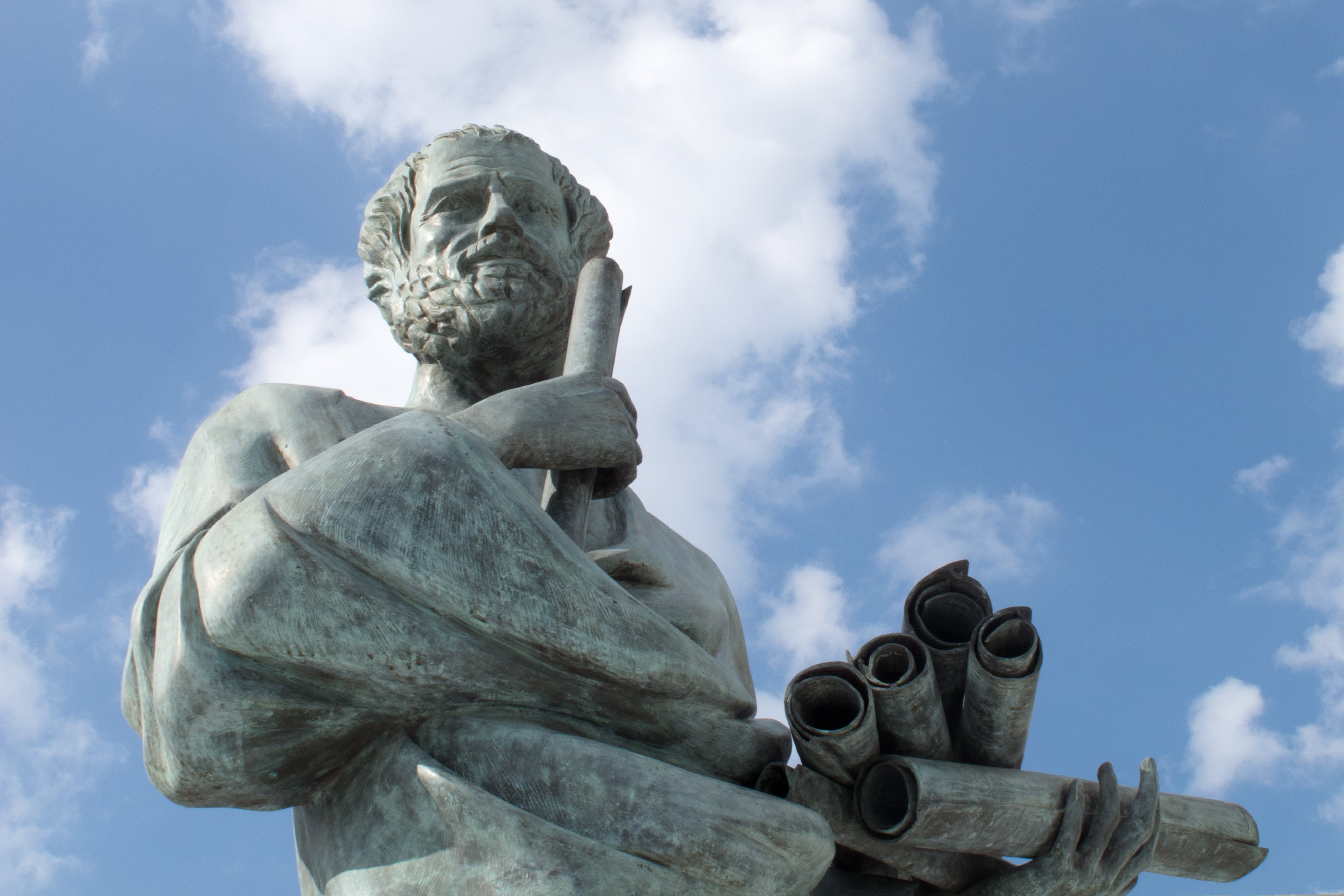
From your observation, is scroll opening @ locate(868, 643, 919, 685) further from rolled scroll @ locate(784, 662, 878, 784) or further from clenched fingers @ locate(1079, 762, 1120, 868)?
clenched fingers @ locate(1079, 762, 1120, 868)

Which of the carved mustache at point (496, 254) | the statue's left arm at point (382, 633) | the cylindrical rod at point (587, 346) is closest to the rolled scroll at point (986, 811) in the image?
the statue's left arm at point (382, 633)

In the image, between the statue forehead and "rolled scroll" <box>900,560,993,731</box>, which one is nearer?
"rolled scroll" <box>900,560,993,731</box>

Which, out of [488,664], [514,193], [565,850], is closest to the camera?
[565,850]

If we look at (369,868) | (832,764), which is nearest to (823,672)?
(832,764)

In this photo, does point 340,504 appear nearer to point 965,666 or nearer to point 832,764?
point 832,764

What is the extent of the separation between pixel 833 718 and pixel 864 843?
0.39m

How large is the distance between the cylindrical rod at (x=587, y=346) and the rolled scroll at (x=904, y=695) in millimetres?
1024

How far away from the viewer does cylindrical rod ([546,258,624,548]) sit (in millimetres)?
4301

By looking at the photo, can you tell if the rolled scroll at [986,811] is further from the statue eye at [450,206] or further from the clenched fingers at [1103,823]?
the statue eye at [450,206]

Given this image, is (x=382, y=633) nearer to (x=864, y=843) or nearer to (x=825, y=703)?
(x=825, y=703)

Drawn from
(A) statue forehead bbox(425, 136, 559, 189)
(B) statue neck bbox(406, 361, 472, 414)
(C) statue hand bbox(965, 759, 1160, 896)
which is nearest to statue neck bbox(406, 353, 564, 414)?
(B) statue neck bbox(406, 361, 472, 414)

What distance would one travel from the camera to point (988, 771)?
147 inches

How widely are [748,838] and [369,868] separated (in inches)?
38.6

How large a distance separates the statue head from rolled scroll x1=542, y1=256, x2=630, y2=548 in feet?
0.99
